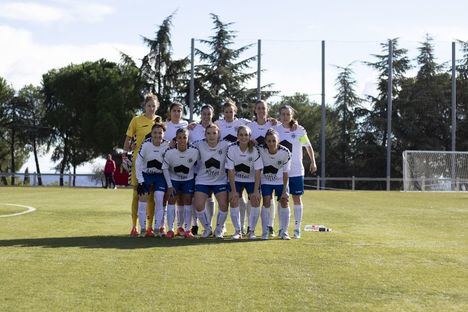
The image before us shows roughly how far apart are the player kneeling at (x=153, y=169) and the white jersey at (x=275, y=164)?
4.77ft

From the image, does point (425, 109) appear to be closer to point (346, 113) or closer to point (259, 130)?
point (346, 113)

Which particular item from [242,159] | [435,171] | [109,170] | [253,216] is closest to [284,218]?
[253,216]

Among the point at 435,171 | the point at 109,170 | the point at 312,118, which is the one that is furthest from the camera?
the point at 312,118

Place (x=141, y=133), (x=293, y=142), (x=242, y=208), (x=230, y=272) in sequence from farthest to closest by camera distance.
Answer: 1. (x=242, y=208)
2. (x=141, y=133)
3. (x=293, y=142)
4. (x=230, y=272)

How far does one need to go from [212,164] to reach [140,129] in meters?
1.31

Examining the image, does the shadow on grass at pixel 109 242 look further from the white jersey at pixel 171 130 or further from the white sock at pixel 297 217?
the white jersey at pixel 171 130

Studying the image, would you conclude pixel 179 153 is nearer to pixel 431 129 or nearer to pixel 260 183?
pixel 260 183

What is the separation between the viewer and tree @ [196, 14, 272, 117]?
52.1m

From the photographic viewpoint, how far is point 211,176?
10523mm

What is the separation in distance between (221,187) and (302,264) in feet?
10.3

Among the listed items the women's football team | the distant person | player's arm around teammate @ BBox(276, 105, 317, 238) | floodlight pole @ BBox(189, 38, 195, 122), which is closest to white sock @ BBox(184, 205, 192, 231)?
the women's football team

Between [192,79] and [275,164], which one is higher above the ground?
[192,79]

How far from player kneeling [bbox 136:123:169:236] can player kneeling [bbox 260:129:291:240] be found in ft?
4.83

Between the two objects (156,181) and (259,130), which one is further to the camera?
(259,130)
